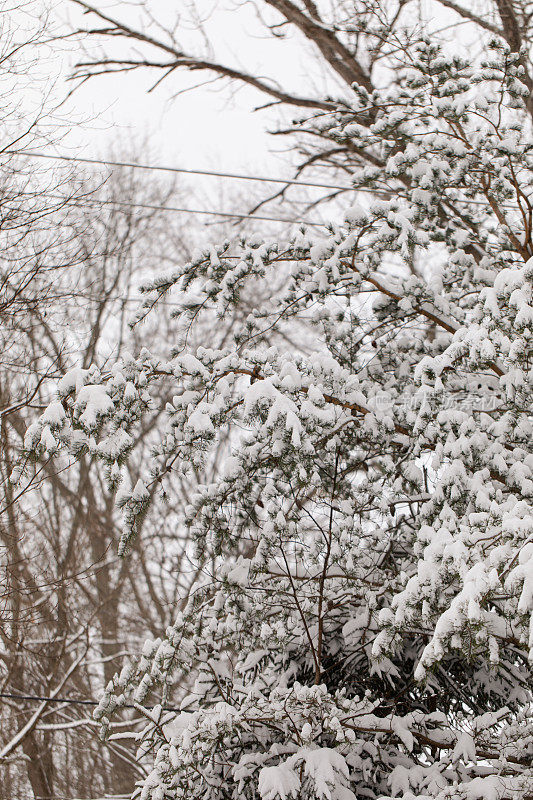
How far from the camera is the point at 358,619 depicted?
403 cm

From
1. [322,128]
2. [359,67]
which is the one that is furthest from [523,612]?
[359,67]

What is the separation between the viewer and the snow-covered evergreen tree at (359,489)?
2.86 meters

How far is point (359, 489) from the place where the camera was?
4.40 m

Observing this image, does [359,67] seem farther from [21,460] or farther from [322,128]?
[21,460]

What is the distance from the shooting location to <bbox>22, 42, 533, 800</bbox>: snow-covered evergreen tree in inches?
113

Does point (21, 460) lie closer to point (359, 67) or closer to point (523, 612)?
point (523, 612)

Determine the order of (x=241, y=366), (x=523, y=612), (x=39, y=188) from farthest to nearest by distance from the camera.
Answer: (x=39, y=188) → (x=241, y=366) → (x=523, y=612)

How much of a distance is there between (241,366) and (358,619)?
1669 millimetres

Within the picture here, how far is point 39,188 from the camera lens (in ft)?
17.5

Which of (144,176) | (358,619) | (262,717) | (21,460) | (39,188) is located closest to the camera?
(21,460)

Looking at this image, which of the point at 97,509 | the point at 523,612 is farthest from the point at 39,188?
the point at 97,509

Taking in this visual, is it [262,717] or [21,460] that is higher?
[21,460]

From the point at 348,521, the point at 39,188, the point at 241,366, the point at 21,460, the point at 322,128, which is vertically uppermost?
the point at 39,188

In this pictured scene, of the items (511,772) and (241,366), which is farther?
(241,366)
